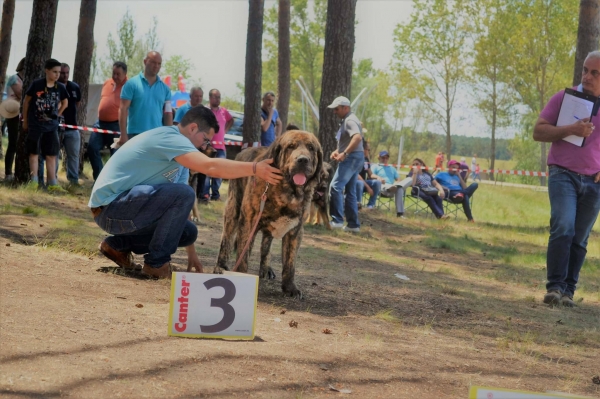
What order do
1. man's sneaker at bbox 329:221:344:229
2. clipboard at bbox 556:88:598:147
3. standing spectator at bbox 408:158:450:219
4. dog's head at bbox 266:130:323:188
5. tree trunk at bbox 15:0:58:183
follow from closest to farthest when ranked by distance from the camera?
dog's head at bbox 266:130:323:188 < clipboard at bbox 556:88:598:147 < tree trunk at bbox 15:0:58:183 < man's sneaker at bbox 329:221:344:229 < standing spectator at bbox 408:158:450:219

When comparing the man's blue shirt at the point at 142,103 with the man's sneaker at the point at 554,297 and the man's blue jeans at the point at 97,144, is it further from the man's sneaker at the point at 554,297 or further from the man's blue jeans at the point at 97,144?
the man's sneaker at the point at 554,297

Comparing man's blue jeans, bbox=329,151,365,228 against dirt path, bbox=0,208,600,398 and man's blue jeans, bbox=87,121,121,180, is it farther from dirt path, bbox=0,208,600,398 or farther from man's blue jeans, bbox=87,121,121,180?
dirt path, bbox=0,208,600,398

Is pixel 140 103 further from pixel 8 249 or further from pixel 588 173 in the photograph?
pixel 588 173

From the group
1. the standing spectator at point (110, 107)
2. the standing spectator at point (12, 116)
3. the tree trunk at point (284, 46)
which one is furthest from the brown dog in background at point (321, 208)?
the tree trunk at point (284, 46)

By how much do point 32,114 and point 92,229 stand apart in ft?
11.5

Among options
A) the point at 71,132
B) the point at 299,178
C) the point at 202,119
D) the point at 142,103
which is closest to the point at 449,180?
the point at 71,132

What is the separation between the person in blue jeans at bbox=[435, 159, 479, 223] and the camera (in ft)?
61.8

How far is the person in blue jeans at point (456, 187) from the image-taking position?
61.8 ft

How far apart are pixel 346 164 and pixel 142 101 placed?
147 inches

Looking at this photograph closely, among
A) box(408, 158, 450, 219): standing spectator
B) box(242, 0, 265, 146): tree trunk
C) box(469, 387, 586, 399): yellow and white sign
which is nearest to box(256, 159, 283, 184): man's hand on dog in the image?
box(469, 387, 586, 399): yellow and white sign

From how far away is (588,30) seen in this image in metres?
16.2

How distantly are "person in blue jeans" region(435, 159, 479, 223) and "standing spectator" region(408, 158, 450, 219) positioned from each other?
1.23ft

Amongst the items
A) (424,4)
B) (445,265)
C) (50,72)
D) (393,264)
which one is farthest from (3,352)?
(424,4)

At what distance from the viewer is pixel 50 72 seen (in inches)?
494
